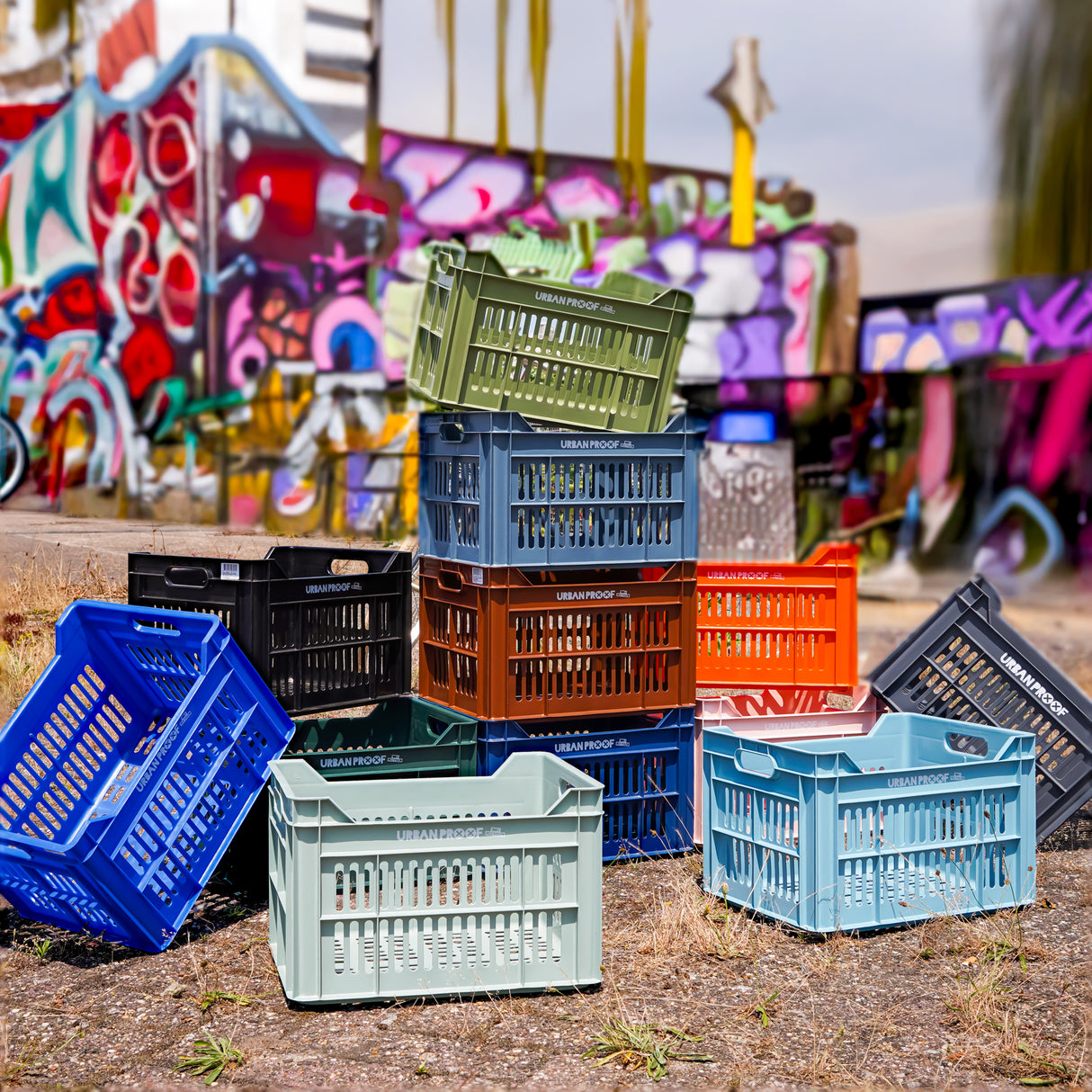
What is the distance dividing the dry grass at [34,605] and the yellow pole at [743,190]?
10497 millimetres

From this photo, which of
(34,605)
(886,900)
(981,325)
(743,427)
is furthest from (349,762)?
(981,325)

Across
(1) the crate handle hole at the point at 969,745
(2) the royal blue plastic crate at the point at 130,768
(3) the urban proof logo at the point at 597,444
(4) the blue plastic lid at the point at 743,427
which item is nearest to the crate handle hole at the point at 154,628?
(2) the royal blue plastic crate at the point at 130,768

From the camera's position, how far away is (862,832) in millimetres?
4281

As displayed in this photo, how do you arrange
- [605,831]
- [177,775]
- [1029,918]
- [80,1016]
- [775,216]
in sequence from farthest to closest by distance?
[775,216] < [605,831] < [1029,918] < [177,775] < [80,1016]

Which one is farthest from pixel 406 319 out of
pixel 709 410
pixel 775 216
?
pixel 775 216

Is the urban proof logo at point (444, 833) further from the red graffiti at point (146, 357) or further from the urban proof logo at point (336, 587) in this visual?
the red graffiti at point (146, 357)

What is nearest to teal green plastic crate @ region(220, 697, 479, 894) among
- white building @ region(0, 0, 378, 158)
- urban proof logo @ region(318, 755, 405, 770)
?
urban proof logo @ region(318, 755, 405, 770)

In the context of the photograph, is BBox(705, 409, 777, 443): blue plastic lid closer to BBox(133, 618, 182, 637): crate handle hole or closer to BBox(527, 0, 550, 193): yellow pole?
BBox(527, 0, 550, 193): yellow pole

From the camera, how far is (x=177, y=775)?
13.6 feet

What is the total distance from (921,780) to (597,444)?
5.72ft

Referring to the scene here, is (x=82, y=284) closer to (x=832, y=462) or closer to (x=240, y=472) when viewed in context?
(x=240, y=472)

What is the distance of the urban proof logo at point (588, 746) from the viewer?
4965 mm

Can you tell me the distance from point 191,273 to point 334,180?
214 cm

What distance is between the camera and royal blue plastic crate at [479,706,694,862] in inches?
197
